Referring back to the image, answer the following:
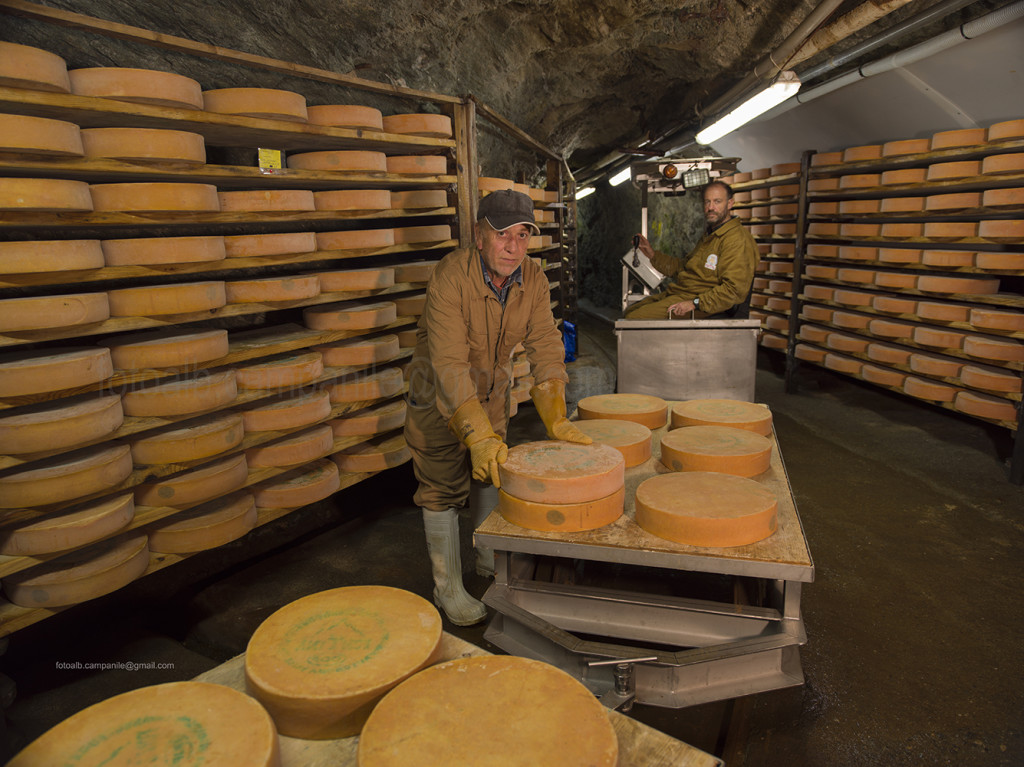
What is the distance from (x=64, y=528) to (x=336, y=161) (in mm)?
1974

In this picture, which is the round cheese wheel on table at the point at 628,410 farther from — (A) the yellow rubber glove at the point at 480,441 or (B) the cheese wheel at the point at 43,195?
(B) the cheese wheel at the point at 43,195

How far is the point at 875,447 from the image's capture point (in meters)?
4.74

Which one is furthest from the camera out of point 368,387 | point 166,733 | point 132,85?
point 368,387

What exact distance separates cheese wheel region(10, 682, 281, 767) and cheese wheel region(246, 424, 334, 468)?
203 centimetres

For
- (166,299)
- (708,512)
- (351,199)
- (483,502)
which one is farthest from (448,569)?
(351,199)

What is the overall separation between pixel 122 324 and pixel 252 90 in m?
1.11

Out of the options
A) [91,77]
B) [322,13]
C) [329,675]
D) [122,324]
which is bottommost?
[329,675]

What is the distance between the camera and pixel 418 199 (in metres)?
3.60

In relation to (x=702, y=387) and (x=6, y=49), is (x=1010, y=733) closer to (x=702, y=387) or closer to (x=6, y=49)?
(x=702, y=387)

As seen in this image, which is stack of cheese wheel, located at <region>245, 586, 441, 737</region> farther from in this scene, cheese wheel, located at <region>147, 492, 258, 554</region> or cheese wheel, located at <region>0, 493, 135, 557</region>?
cheese wheel, located at <region>147, 492, 258, 554</region>

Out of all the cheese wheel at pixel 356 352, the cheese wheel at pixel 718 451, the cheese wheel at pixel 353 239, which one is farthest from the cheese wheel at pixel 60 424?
the cheese wheel at pixel 718 451

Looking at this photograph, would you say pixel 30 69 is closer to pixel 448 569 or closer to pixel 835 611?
pixel 448 569

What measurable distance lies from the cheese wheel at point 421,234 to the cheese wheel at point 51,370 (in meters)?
1.62

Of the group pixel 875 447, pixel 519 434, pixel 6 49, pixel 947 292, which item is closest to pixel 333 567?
pixel 519 434
